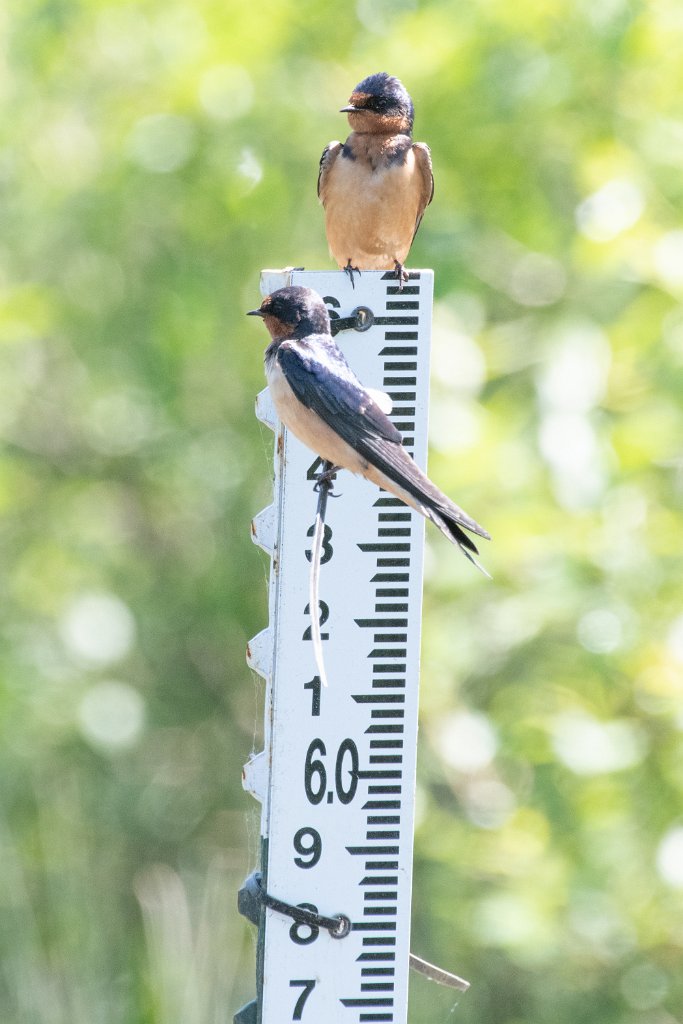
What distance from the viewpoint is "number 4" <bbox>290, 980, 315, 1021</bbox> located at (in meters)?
1.93

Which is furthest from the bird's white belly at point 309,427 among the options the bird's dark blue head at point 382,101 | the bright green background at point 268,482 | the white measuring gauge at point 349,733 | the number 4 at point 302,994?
the bright green background at point 268,482

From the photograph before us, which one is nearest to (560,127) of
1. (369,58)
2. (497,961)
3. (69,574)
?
(369,58)

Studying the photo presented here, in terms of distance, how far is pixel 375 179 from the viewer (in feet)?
8.94

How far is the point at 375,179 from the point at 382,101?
0.48 ft

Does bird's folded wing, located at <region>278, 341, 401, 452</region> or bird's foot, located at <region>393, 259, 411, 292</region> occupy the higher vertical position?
bird's foot, located at <region>393, 259, 411, 292</region>

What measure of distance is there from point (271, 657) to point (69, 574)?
8.40 feet

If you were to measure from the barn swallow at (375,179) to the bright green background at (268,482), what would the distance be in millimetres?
507

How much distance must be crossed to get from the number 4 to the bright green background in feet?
2.60

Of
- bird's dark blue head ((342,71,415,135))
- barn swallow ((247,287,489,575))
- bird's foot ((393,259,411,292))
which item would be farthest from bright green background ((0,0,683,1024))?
Answer: barn swallow ((247,287,489,575))

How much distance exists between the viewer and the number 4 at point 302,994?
1.93 m

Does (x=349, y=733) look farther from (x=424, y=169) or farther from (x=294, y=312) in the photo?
(x=424, y=169)

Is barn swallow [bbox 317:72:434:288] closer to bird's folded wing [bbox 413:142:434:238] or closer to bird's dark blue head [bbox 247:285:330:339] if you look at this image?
bird's folded wing [bbox 413:142:434:238]

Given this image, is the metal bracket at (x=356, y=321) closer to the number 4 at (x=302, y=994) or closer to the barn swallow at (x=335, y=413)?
the barn swallow at (x=335, y=413)

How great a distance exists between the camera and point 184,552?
4.71 meters
